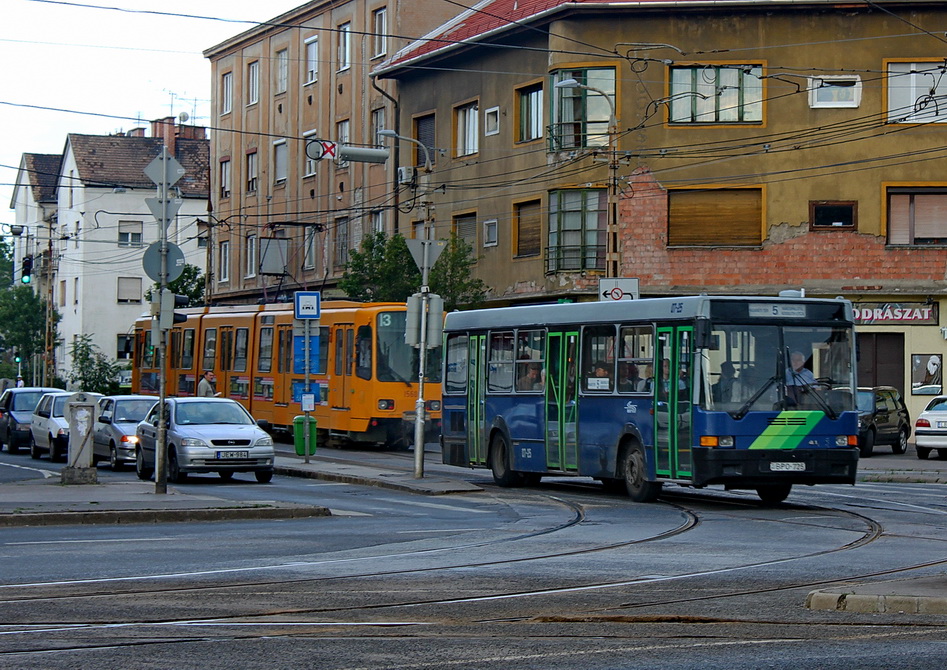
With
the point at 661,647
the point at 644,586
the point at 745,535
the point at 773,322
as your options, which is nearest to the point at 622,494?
the point at 773,322

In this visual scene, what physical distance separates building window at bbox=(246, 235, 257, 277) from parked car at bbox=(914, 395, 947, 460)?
33.4 metres

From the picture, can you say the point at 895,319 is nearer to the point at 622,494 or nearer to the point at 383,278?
the point at 383,278

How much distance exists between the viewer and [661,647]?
8.45 m

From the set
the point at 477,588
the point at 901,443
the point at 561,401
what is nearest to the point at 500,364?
the point at 561,401

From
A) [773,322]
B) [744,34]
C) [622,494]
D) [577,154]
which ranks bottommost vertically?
[622,494]

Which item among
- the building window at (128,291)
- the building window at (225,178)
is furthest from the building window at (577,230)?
the building window at (128,291)

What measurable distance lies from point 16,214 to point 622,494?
9749 centimetres

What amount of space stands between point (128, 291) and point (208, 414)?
60797 mm

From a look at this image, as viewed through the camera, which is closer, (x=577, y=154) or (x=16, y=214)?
(x=577, y=154)

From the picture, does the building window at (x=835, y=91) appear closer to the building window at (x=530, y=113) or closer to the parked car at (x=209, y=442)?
the building window at (x=530, y=113)

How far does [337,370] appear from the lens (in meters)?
35.7

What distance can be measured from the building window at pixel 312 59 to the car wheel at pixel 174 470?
32.9 m

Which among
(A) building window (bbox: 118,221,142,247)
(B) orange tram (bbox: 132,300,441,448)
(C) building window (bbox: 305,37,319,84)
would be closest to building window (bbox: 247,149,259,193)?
(C) building window (bbox: 305,37,319,84)

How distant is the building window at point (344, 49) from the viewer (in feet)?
179
